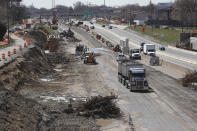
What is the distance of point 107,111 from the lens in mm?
31625

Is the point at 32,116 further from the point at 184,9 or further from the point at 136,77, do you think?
the point at 184,9

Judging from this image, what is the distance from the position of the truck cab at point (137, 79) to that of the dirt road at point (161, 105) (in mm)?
968

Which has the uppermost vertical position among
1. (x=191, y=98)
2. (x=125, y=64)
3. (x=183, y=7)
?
(x=183, y=7)

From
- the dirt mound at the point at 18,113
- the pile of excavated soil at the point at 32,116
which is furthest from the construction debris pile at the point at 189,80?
the dirt mound at the point at 18,113

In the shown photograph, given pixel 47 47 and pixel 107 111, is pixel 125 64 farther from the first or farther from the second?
pixel 47 47

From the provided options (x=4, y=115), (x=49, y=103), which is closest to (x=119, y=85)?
(x=49, y=103)

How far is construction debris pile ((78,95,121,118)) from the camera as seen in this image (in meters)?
31.4

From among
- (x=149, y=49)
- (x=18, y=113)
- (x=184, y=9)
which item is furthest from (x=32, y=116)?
(x=184, y=9)

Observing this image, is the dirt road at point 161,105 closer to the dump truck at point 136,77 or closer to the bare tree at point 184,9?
the dump truck at point 136,77

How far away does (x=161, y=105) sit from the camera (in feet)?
116

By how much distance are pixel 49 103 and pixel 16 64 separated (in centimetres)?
1710

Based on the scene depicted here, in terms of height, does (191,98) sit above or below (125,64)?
below

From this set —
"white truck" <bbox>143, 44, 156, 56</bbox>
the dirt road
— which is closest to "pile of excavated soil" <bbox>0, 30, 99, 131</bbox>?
the dirt road

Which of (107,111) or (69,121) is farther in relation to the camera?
(107,111)
